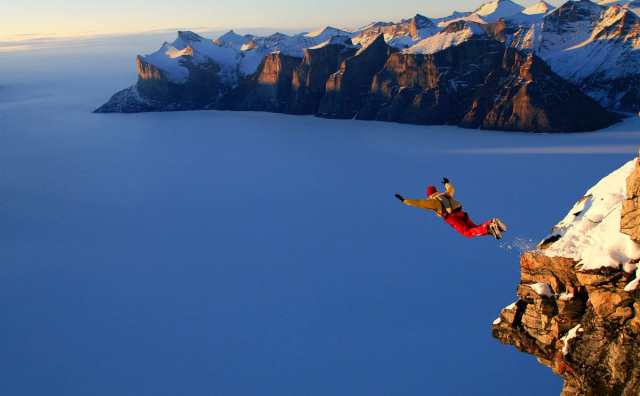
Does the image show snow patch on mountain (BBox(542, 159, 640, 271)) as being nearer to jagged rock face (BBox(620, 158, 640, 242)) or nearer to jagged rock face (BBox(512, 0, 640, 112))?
jagged rock face (BBox(620, 158, 640, 242))

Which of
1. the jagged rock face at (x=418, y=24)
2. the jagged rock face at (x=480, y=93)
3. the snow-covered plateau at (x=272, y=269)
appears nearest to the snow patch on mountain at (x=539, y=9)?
the jagged rock face at (x=418, y=24)

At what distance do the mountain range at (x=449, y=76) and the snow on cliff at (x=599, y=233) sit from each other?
263ft

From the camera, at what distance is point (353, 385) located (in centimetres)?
2483

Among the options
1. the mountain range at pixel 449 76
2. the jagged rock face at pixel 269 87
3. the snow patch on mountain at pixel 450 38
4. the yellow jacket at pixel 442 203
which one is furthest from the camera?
the jagged rock face at pixel 269 87

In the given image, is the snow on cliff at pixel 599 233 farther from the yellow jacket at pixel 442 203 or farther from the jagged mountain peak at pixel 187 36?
the jagged mountain peak at pixel 187 36

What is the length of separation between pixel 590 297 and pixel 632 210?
7.28 feet

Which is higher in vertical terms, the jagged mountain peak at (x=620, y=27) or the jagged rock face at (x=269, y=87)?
the jagged mountain peak at (x=620, y=27)

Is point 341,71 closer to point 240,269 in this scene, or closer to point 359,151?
point 359,151

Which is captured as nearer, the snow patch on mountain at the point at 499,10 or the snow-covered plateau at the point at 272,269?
the snow-covered plateau at the point at 272,269

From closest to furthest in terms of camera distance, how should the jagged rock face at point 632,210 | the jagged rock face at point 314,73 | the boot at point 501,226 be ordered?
the jagged rock face at point 632,210 < the boot at point 501,226 < the jagged rock face at point 314,73

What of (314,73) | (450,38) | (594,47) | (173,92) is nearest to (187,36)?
(173,92)

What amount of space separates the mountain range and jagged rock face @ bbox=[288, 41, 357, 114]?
0.72 feet

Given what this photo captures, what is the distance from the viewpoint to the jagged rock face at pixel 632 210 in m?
12.3

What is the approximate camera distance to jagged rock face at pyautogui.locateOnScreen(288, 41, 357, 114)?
121 metres
